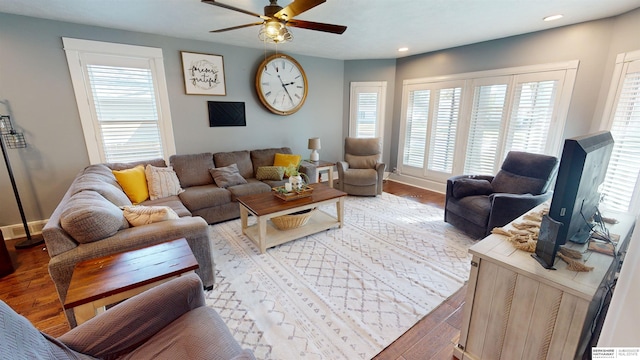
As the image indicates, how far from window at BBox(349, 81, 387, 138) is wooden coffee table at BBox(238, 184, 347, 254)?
2.55 m

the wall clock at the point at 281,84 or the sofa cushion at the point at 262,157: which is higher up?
the wall clock at the point at 281,84

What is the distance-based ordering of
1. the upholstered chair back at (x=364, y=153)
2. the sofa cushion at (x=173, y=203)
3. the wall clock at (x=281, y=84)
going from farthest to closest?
the upholstered chair back at (x=364, y=153)
the wall clock at (x=281, y=84)
the sofa cushion at (x=173, y=203)

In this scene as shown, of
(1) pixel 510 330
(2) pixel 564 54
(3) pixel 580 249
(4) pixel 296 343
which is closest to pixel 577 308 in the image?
(1) pixel 510 330

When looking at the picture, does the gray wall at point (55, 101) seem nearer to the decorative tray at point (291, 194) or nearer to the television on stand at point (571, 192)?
the decorative tray at point (291, 194)

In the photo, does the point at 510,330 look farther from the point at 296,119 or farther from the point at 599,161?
the point at 296,119

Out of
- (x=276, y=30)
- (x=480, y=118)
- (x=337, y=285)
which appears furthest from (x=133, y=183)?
(x=480, y=118)

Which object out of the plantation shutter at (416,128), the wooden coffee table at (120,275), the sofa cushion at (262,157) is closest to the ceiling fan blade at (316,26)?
the wooden coffee table at (120,275)

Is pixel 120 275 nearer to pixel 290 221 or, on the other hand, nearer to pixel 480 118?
pixel 290 221

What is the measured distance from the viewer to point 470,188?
3.09 meters

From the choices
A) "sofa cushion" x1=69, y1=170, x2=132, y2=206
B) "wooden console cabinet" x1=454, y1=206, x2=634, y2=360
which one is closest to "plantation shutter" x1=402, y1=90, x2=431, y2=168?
"wooden console cabinet" x1=454, y1=206, x2=634, y2=360

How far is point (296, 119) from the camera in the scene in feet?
16.1

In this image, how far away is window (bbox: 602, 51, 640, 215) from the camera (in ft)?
8.17

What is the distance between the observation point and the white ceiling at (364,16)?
8.13 ft

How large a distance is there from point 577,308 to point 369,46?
404cm
